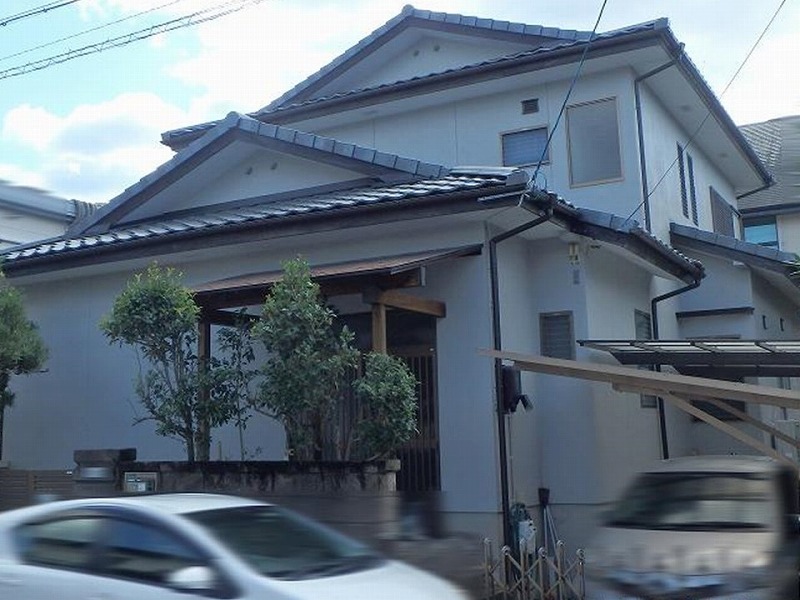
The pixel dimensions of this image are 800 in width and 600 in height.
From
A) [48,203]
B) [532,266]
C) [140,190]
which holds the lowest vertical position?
[532,266]

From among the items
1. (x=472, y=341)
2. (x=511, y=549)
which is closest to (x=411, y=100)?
(x=472, y=341)

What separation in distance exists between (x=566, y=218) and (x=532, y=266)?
1.08 metres

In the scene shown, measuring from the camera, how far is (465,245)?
1202 centimetres

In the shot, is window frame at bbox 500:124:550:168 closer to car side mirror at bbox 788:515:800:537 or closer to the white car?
car side mirror at bbox 788:515:800:537

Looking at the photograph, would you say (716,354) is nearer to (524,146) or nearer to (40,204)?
(524,146)

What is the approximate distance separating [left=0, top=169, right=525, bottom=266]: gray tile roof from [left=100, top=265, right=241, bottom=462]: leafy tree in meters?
1.65

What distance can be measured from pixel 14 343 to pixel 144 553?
8.87m

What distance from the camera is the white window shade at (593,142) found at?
16141 mm

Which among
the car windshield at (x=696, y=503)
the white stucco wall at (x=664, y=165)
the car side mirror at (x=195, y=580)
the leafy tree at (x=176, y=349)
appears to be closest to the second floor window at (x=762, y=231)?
the white stucco wall at (x=664, y=165)

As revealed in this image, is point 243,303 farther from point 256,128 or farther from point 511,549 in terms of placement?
point 511,549

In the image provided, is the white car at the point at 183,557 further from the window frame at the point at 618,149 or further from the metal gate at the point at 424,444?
the window frame at the point at 618,149

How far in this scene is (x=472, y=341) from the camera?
12031mm

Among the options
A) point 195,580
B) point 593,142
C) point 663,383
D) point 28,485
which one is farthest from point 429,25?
point 195,580

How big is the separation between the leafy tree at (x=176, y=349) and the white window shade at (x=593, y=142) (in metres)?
7.58
